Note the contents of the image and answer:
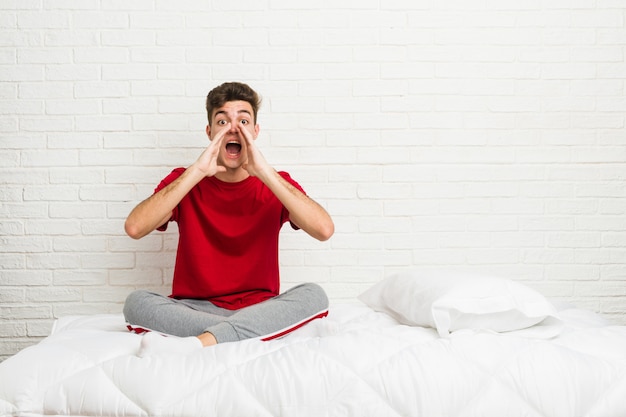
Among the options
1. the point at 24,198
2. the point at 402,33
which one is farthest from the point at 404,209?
the point at 24,198

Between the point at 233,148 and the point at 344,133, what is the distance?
2.08ft

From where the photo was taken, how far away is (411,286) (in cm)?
223

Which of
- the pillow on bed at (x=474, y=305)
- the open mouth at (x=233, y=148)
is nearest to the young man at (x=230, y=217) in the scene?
the open mouth at (x=233, y=148)

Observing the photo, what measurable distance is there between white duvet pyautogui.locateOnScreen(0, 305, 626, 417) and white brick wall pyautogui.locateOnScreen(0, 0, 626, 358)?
1244mm

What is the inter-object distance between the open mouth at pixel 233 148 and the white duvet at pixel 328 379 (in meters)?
1.01

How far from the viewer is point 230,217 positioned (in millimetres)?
2623

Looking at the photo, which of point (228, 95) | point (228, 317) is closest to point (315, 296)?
point (228, 317)

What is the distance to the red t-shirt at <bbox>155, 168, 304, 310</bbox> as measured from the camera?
2539 millimetres

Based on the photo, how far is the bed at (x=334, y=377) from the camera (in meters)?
1.64

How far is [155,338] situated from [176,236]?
1.29 metres

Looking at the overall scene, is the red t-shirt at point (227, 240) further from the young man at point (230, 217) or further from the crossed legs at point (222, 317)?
the crossed legs at point (222, 317)

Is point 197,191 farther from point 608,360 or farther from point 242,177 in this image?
point 608,360

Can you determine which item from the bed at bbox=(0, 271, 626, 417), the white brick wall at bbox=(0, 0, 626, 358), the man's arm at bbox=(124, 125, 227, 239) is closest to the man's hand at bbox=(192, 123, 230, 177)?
the man's arm at bbox=(124, 125, 227, 239)

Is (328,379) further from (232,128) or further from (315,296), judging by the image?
(232,128)
